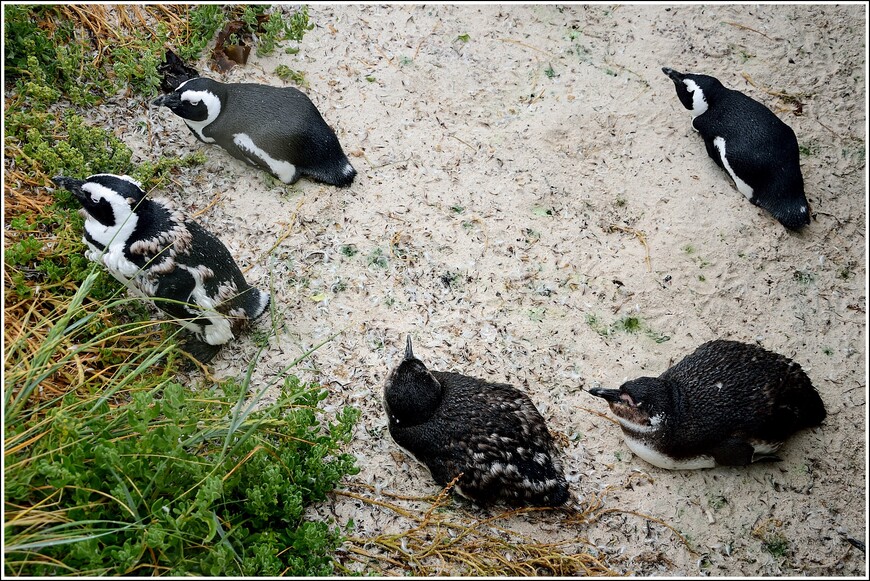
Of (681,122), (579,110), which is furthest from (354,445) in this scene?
(681,122)

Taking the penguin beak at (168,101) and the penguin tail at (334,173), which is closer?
the penguin beak at (168,101)

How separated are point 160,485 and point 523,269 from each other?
2.59 meters

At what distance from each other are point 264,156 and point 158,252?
1.23 m

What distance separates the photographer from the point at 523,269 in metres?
4.62

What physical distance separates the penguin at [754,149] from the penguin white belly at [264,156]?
2945mm

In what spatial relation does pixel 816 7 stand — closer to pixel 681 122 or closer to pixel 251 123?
pixel 681 122

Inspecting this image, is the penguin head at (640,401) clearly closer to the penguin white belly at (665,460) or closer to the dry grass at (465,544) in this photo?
the penguin white belly at (665,460)

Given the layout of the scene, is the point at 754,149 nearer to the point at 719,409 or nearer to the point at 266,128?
the point at 719,409

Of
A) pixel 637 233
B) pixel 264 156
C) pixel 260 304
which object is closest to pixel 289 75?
pixel 264 156

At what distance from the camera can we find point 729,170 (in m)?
4.95

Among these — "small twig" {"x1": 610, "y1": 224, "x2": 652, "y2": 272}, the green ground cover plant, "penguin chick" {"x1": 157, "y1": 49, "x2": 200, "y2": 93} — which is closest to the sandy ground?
"small twig" {"x1": 610, "y1": 224, "x2": 652, "y2": 272}

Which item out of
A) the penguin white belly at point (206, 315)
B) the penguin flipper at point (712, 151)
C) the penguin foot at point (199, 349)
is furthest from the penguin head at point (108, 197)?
the penguin flipper at point (712, 151)

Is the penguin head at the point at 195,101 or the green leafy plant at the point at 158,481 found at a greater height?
the penguin head at the point at 195,101

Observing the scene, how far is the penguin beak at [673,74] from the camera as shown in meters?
5.23
